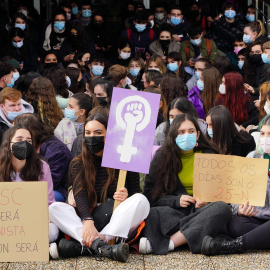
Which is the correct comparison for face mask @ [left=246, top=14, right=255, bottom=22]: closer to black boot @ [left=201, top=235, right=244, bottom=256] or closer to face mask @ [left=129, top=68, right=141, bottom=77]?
face mask @ [left=129, top=68, right=141, bottom=77]

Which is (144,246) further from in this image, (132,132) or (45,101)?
(45,101)

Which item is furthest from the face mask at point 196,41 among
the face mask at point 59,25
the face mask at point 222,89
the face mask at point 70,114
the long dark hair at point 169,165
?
the long dark hair at point 169,165

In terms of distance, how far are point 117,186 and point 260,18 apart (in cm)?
792

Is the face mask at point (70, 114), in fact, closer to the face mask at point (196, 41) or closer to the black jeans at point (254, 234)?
the black jeans at point (254, 234)

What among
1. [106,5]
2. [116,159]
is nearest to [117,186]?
[116,159]

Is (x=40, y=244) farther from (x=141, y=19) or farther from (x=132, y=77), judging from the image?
(x=141, y=19)

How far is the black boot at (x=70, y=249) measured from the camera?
6.77 metres

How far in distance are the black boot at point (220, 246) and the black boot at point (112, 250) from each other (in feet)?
2.07

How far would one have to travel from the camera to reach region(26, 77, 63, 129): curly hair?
941 centimetres

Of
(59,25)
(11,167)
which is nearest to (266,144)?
(11,167)

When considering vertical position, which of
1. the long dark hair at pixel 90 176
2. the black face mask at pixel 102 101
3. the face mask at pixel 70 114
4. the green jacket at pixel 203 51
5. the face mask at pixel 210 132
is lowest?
the long dark hair at pixel 90 176

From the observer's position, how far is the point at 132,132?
270 inches

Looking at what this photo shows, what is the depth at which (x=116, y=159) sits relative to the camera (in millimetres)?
6863

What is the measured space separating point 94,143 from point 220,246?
1.33 meters
